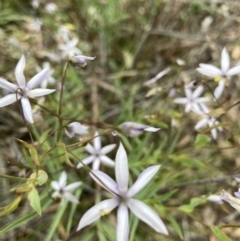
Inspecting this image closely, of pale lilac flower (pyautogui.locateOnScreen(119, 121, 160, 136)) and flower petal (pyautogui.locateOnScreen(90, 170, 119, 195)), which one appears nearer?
flower petal (pyautogui.locateOnScreen(90, 170, 119, 195))

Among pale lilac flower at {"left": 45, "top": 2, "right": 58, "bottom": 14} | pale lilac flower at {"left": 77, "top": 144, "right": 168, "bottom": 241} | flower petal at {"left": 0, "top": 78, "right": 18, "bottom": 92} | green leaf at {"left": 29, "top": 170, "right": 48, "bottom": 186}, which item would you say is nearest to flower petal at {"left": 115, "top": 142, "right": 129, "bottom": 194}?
pale lilac flower at {"left": 77, "top": 144, "right": 168, "bottom": 241}

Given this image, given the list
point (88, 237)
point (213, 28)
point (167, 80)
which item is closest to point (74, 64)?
point (88, 237)

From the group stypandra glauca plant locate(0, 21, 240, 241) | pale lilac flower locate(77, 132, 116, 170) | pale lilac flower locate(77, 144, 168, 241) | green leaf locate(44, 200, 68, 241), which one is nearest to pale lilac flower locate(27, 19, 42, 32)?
stypandra glauca plant locate(0, 21, 240, 241)

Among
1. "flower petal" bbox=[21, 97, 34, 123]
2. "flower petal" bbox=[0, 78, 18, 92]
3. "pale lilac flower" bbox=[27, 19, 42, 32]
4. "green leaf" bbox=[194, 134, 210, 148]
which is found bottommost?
"green leaf" bbox=[194, 134, 210, 148]

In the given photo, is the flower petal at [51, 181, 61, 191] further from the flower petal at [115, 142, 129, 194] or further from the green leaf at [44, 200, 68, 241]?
the flower petal at [115, 142, 129, 194]

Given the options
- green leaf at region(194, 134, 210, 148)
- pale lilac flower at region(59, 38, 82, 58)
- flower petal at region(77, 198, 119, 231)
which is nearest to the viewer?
flower petal at region(77, 198, 119, 231)

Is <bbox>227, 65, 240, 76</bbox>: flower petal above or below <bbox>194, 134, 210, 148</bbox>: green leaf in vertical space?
above

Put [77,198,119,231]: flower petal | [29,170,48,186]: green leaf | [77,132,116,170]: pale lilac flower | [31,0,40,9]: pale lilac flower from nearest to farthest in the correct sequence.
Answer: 1. [77,198,119,231]: flower petal
2. [29,170,48,186]: green leaf
3. [77,132,116,170]: pale lilac flower
4. [31,0,40,9]: pale lilac flower
